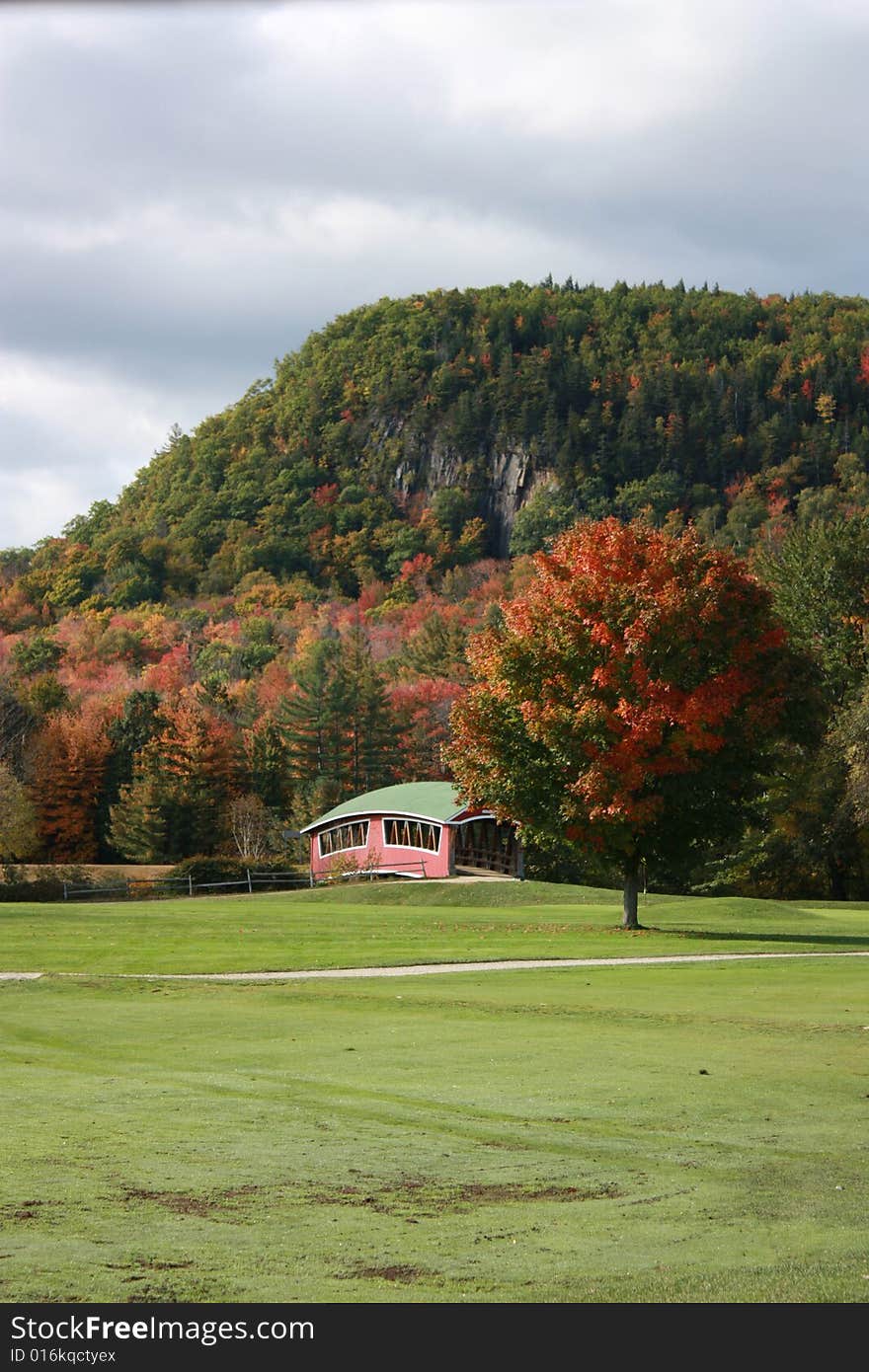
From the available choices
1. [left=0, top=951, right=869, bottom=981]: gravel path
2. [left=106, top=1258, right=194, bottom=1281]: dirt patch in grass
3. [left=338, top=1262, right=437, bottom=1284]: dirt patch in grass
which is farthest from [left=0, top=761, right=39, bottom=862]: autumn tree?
[left=338, top=1262, right=437, bottom=1284]: dirt patch in grass

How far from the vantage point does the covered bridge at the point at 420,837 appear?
61.2 metres

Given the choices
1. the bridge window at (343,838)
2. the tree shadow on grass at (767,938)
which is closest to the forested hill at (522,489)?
the bridge window at (343,838)

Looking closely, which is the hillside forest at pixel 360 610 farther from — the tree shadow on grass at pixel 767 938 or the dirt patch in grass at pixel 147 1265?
the dirt patch in grass at pixel 147 1265

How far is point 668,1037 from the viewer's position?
673 inches

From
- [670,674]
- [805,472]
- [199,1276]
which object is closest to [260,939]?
[670,674]

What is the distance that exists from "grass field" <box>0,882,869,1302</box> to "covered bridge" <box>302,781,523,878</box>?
36.7m

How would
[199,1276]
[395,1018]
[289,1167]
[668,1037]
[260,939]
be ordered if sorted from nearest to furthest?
[199,1276]
[289,1167]
[668,1037]
[395,1018]
[260,939]

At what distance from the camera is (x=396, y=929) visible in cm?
3634

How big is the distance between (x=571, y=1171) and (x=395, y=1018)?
9350mm

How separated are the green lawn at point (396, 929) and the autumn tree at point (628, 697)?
309 centimetres

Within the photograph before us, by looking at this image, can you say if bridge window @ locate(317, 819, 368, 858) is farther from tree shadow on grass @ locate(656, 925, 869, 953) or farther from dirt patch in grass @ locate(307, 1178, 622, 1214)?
dirt patch in grass @ locate(307, 1178, 622, 1214)

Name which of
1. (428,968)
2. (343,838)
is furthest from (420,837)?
(428,968)

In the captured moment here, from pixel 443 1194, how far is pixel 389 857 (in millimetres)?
55749
